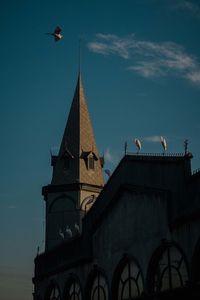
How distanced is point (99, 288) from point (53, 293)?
22.5 ft

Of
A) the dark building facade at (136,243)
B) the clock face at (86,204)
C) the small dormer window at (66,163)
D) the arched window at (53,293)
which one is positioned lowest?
the arched window at (53,293)

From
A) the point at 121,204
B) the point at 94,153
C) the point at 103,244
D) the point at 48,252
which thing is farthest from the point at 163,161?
the point at 94,153

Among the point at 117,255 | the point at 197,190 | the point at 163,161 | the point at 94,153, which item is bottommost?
the point at 117,255

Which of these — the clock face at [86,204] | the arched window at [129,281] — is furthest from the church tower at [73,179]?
the arched window at [129,281]

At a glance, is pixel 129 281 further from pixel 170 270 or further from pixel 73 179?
pixel 73 179

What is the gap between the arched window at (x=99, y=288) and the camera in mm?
29766

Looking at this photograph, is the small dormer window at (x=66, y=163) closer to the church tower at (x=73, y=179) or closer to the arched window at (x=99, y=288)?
the church tower at (x=73, y=179)

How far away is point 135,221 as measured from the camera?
27234 mm

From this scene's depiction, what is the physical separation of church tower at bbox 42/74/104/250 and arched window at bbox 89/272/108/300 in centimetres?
1216

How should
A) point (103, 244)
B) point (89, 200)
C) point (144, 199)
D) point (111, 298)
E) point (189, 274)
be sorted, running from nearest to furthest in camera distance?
point (189, 274), point (144, 199), point (111, 298), point (103, 244), point (89, 200)

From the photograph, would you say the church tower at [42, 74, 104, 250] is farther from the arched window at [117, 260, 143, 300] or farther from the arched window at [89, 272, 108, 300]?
the arched window at [117, 260, 143, 300]

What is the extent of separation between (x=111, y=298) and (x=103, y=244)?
3.28 metres

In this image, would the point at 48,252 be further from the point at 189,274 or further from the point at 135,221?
the point at 189,274

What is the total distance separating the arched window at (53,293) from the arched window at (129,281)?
8025mm
